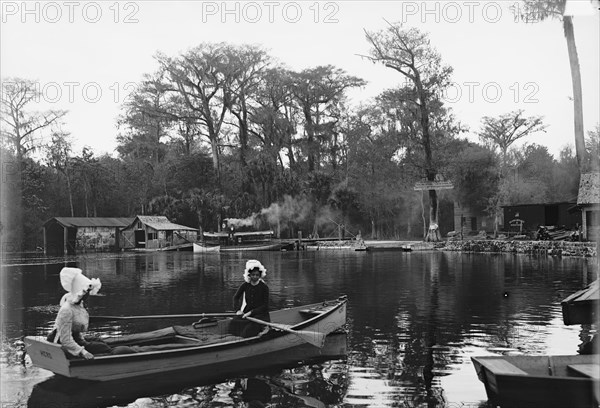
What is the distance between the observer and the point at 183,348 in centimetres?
1093

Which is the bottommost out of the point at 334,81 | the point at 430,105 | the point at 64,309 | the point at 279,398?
the point at 279,398

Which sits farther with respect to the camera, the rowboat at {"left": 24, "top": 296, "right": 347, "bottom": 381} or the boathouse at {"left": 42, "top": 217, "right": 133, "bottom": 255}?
the boathouse at {"left": 42, "top": 217, "right": 133, "bottom": 255}

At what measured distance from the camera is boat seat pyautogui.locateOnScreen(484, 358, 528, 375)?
28.5 ft

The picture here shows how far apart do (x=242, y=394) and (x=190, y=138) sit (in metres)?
64.3

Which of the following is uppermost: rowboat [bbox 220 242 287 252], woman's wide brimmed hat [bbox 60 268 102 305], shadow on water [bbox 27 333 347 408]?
woman's wide brimmed hat [bbox 60 268 102 305]

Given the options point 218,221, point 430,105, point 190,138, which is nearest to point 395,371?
point 430,105

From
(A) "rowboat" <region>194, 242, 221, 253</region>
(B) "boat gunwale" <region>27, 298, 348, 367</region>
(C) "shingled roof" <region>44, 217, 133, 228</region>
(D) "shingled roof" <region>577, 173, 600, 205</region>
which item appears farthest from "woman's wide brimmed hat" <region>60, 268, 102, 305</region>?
(C) "shingled roof" <region>44, 217, 133, 228</region>

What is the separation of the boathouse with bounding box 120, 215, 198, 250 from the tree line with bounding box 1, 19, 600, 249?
2310 millimetres

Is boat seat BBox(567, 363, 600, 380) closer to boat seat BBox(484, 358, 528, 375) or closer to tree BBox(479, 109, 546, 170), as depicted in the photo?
→ boat seat BBox(484, 358, 528, 375)

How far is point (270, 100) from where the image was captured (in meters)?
67.7

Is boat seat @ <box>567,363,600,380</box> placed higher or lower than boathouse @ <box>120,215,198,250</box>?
lower

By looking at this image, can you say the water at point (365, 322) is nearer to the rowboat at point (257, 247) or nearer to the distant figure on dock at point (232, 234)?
the rowboat at point (257, 247)

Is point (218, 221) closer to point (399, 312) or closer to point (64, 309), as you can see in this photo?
point (399, 312)

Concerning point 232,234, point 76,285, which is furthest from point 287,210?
point 76,285
